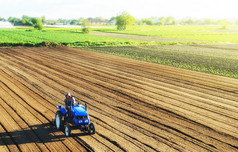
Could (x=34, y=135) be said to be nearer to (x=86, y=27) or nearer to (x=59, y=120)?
(x=59, y=120)

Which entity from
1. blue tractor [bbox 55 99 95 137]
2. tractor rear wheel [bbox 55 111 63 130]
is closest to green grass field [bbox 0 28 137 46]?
tractor rear wheel [bbox 55 111 63 130]

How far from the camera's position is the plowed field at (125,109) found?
22.0 feet

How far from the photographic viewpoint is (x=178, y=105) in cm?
1007

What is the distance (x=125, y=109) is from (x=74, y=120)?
317cm

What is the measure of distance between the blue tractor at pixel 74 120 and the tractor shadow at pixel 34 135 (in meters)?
0.24

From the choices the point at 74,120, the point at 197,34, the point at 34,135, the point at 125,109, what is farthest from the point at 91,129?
the point at 197,34

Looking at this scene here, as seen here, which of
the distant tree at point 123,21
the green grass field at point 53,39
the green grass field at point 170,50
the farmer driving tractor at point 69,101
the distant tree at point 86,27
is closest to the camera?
the farmer driving tractor at point 69,101

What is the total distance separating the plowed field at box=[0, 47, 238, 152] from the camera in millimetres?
6699

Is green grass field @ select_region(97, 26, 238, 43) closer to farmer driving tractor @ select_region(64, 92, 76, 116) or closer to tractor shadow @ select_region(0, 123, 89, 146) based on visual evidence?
farmer driving tractor @ select_region(64, 92, 76, 116)

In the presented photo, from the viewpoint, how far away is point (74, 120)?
22.0 ft

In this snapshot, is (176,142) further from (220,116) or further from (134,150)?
(220,116)

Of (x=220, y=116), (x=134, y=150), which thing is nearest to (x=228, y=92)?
(x=220, y=116)

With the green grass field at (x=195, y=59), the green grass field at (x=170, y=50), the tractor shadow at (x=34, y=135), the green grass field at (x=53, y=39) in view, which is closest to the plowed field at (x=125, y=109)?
the tractor shadow at (x=34, y=135)

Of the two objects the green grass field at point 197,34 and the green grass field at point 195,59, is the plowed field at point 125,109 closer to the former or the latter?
the green grass field at point 195,59
